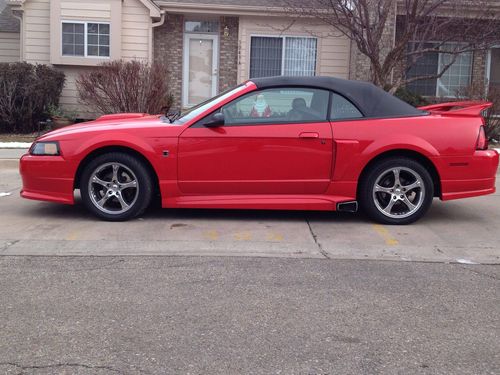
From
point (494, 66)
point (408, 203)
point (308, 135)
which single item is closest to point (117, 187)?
point (308, 135)

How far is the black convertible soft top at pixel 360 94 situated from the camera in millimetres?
6598

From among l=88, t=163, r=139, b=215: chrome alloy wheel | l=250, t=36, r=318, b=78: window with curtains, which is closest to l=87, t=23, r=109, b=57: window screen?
l=250, t=36, r=318, b=78: window with curtains

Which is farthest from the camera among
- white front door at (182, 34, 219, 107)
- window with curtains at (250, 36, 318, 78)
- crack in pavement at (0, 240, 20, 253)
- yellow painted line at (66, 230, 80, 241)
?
white front door at (182, 34, 219, 107)

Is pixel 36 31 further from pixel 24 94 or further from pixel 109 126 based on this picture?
pixel 109 126

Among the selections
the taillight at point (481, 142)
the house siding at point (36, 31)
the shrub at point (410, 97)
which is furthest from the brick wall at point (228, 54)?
the taillight at point (481, 142)

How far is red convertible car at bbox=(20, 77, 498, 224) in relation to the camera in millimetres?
6414

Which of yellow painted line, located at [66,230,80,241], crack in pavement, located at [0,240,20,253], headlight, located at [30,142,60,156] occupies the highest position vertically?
headlight, located at [30,142,60,156]

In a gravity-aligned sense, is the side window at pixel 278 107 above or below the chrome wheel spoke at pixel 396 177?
above

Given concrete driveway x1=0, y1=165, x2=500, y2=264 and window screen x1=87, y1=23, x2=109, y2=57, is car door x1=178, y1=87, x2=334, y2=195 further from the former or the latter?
window screen x1=87, y1=23, x2=109, y2=57

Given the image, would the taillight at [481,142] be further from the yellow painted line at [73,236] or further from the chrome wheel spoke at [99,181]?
the yellow painted line at [73,236]

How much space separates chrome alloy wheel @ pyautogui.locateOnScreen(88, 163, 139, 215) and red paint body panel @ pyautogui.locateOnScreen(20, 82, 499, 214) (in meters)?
0.23

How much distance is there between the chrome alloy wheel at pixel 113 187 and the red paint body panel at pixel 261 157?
0.23m

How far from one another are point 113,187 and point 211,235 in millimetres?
1280

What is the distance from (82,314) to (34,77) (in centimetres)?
1145
